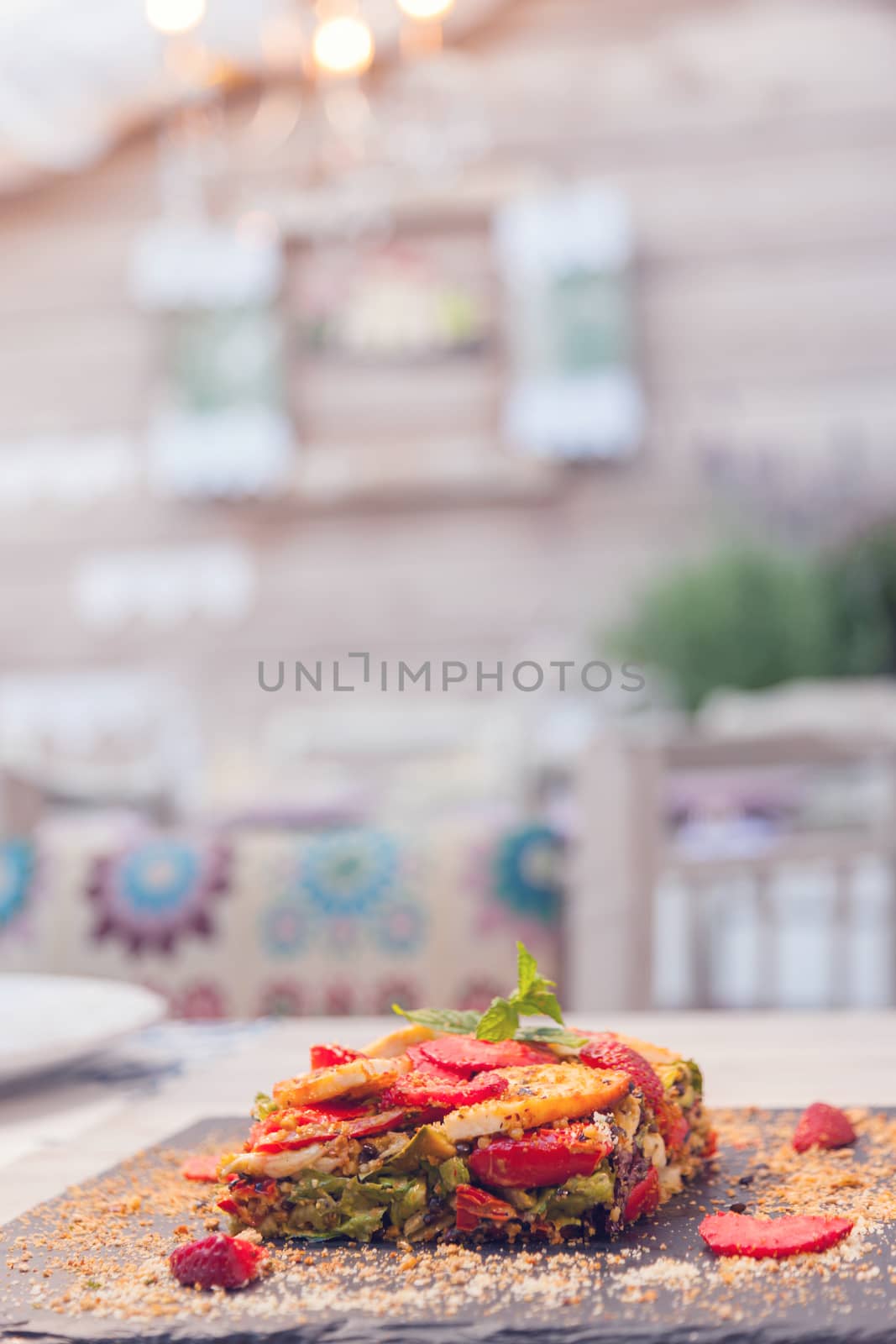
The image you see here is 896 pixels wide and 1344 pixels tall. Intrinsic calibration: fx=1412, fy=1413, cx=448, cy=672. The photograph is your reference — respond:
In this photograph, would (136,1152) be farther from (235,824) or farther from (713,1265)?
(235,824)

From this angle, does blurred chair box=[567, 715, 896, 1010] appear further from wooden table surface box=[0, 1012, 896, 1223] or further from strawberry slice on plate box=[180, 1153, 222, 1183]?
strawberry slice on plate box=[180, 1153, 222, 1183]

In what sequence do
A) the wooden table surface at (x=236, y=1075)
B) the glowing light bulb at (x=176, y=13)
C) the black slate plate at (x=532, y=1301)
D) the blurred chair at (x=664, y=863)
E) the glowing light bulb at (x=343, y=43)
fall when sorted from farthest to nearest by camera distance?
the glowing light bulb at (x=343, y=43) < the glowing light bulb at (x=176, y=13) < the blurred chair at (x=664, y=863) < the wooden table surface at (x=236, y=1075) < the black slate plate at (x=532, y=1301)

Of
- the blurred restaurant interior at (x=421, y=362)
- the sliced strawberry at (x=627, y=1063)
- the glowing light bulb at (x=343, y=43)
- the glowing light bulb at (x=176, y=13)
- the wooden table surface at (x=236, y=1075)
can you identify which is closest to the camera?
the sliced strawberry at (x=627, y=1063)

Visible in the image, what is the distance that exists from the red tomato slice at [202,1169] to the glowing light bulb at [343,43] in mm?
2662

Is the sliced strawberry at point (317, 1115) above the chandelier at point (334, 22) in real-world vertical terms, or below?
below

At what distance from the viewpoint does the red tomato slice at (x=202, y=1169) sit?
474mm

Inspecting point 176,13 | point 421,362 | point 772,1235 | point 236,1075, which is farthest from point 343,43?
point 772,1235

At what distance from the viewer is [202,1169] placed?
0.48m

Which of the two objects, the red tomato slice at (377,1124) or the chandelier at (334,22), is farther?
the chandelier at (334,22)

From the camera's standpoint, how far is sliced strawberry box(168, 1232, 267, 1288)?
1.21 feet

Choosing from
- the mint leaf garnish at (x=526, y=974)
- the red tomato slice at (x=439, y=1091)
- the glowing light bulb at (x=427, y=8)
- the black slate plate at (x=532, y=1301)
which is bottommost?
the black slate plate at (x=532, y=1301)

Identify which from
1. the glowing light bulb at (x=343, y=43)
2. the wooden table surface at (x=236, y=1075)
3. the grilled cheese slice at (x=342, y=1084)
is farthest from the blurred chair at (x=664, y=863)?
the glowing light bulb at (x=343, y=43)

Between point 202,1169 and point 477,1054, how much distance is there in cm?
11

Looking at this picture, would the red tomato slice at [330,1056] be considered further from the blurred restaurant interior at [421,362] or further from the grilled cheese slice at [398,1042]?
the blurred restaurant interior at [421,362]
